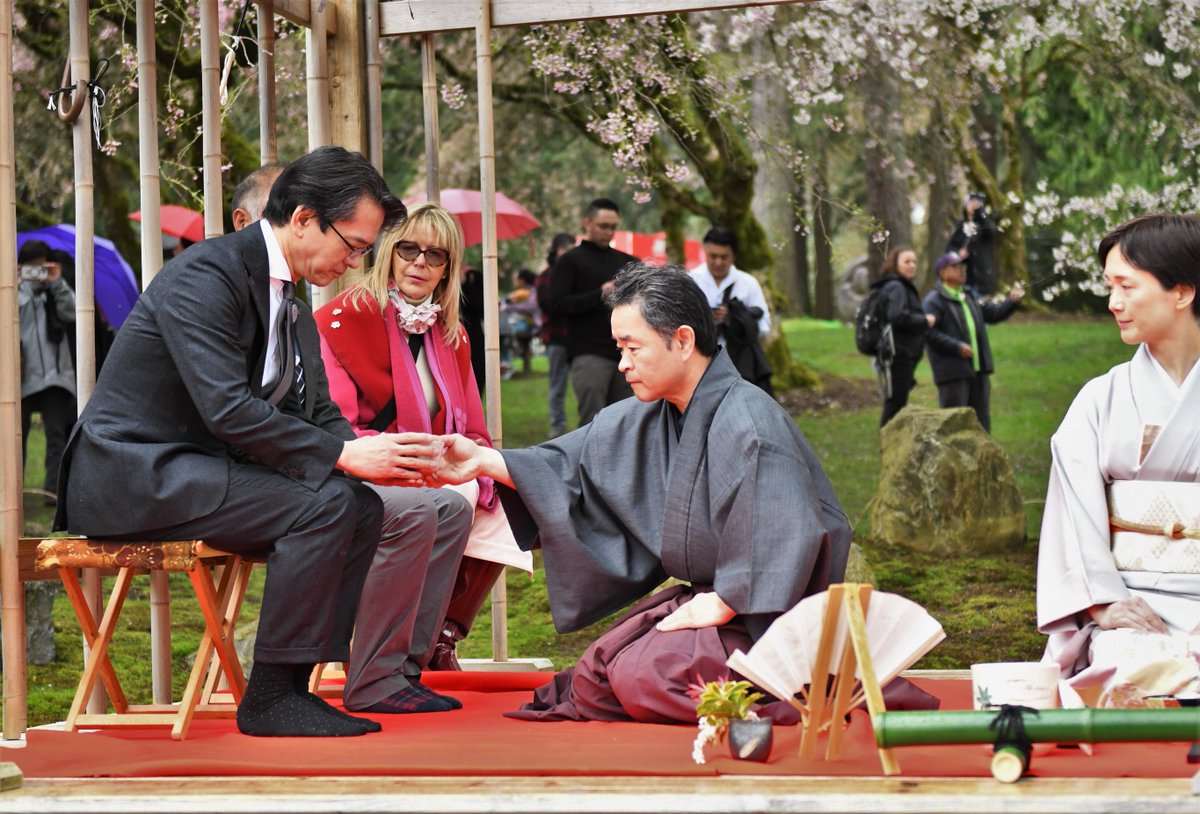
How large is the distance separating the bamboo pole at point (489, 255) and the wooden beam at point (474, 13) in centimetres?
5

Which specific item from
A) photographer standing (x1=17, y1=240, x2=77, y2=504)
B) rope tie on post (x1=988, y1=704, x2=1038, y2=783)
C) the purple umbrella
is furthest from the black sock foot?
photographer standing (x1=17, y1=240, x2=77, y2=504)

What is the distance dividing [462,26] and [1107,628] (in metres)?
2.99

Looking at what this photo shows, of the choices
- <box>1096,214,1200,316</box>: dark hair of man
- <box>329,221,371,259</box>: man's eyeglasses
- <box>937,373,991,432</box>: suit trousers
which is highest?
<box>329,221,371,259</box>: man's eyeglasses

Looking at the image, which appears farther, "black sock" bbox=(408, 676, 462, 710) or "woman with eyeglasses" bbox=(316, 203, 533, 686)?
"woman with eyeglasses" bbox=(316, 203, 533, 686)

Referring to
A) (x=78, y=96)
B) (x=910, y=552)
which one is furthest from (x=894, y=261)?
(x=78, y=96)

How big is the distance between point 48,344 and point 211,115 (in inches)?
174

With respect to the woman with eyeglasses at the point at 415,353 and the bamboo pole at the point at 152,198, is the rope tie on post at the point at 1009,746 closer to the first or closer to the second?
the woman with eyeglasses at the point at 415,353

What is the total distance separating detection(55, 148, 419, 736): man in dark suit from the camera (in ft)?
11.1

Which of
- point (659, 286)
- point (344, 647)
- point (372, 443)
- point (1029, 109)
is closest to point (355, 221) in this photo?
point (372, 443)

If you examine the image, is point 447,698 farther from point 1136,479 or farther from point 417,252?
point 1136,479

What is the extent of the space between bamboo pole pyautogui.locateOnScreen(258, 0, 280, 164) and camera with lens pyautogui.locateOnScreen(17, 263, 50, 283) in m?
3.68

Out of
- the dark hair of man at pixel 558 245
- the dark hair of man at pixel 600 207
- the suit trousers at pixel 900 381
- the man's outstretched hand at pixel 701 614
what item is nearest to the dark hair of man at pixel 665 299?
the man's outstretched hand at pixel 701 614

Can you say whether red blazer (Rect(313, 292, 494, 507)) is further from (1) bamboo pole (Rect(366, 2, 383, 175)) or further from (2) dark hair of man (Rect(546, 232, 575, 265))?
(2) dark hair of man (Rect(546, 232, 575, 265))

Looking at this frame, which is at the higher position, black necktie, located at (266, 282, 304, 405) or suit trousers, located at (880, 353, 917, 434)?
black necktie, located at (266, 282, 304, 405)
